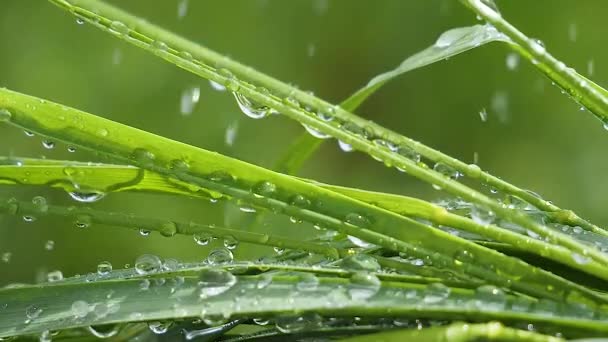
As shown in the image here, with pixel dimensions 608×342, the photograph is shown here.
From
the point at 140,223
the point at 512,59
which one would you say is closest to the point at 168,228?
the point at 140,223

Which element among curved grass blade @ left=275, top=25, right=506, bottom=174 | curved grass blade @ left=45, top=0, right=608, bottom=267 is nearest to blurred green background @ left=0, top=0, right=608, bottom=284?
curved grass blade @ left=275, top=25, right=506, bottom=174

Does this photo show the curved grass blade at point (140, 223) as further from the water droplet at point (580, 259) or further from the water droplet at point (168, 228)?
the water droplet at point (580, 259)

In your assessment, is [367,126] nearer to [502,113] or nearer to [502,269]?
[502,269]

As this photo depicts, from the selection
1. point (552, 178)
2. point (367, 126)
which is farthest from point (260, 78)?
point (552, 178)

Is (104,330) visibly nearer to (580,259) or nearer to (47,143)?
(47,143)

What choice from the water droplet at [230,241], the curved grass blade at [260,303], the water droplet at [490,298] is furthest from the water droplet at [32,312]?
the water droplet at [490,298]
